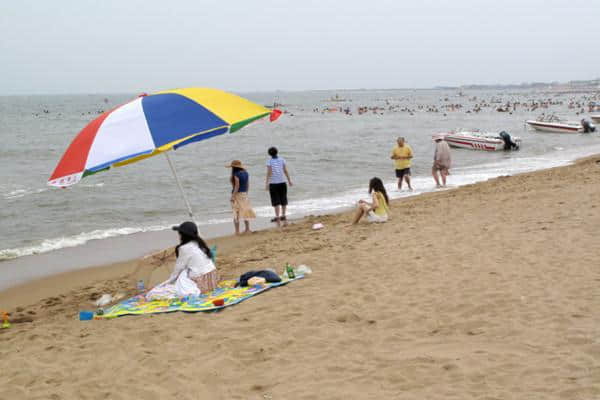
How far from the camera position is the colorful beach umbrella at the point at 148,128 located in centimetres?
498

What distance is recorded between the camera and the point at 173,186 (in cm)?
1766

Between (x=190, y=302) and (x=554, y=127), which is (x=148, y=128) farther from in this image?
(x=554, y=127)

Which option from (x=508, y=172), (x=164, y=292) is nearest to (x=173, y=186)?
(x=508, y=172)

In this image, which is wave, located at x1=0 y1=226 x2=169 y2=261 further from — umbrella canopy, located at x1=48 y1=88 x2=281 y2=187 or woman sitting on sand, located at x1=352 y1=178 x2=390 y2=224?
umbrella canopy, located at x1=48 y1=88 x2=281 y2=187

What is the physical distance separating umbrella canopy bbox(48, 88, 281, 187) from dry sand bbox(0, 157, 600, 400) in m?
1.56

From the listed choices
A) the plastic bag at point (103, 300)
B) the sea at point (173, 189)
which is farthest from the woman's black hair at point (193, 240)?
the sea at point (173, 189)

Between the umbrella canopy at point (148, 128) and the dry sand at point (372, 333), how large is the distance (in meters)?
1.56

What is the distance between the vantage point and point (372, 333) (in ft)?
14.3

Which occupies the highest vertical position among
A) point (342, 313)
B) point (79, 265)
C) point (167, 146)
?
point (167, 146)

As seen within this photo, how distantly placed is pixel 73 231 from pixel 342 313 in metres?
9.00

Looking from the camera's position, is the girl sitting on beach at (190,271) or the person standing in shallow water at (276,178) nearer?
the girl sitting on beach at (190,271)

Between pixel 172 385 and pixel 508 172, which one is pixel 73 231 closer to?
pixel 172 385

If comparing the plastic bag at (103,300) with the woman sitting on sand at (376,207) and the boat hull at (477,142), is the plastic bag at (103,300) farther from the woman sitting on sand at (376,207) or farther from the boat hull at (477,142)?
the boat hull at (477,142)

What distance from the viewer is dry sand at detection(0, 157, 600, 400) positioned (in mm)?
3475
